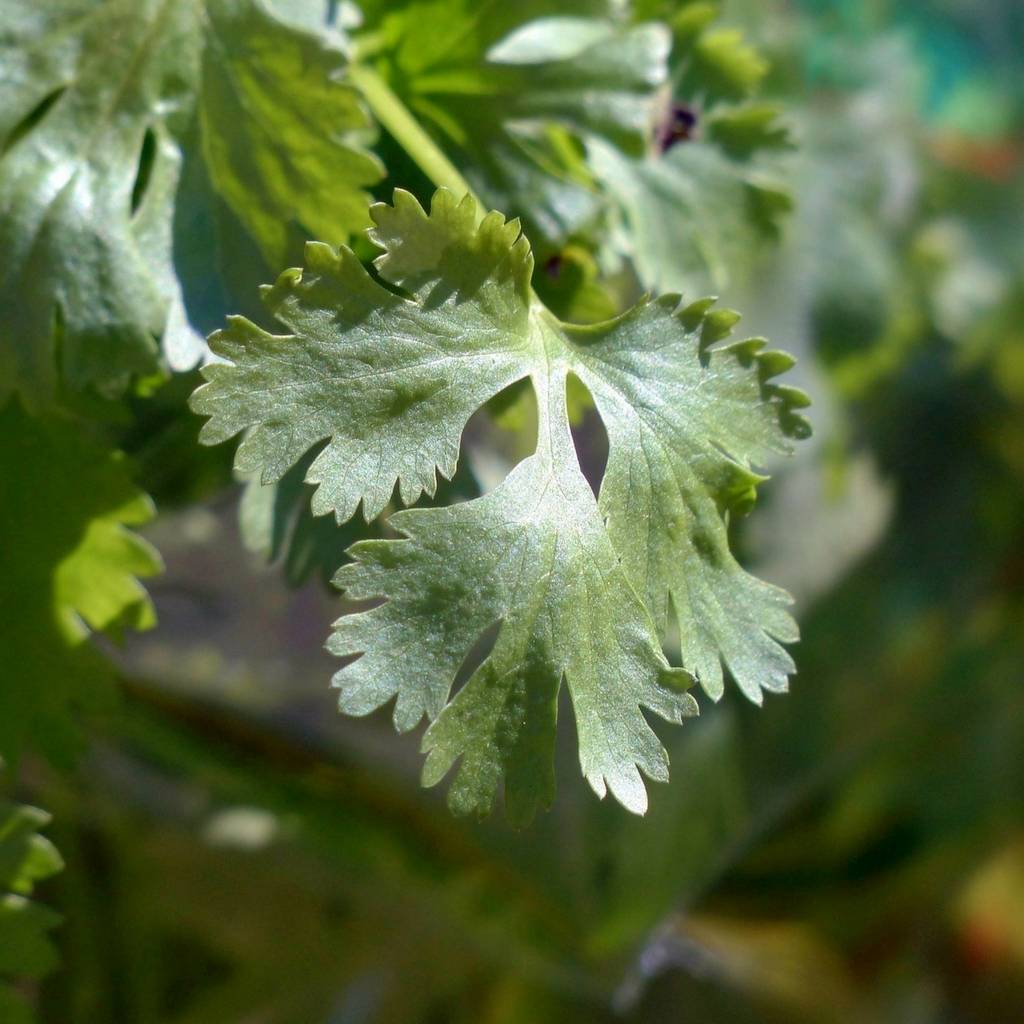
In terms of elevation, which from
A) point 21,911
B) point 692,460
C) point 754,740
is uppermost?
point 692,460

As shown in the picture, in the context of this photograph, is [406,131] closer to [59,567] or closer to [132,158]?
[132,158]

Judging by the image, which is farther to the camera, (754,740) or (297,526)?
(754,740)

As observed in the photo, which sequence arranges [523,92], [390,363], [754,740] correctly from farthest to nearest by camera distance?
[754,740] < [523,92] < [390,363]

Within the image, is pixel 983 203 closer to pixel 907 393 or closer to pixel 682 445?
pixel 907 393

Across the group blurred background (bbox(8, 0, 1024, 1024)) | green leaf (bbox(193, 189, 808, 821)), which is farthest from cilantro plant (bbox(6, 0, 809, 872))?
blurred background (bbox(8, 0, 1024, 1024))

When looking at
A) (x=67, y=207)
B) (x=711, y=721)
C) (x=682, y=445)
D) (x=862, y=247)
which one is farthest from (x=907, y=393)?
(x=67, y=207)

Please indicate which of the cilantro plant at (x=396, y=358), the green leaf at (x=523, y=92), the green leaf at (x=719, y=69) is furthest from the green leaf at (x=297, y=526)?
the green leaf at (x=719, y=69)

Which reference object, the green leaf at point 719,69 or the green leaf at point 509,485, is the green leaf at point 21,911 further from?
the green leaf at point 719,69

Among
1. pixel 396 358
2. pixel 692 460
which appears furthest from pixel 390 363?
pixel 692 460
